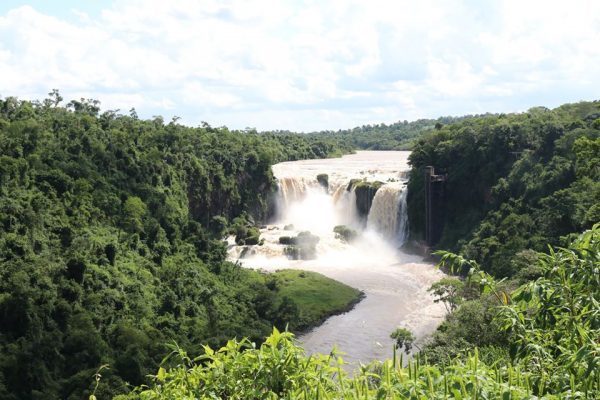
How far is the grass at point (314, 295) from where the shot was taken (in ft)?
126

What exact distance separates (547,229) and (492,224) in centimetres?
639

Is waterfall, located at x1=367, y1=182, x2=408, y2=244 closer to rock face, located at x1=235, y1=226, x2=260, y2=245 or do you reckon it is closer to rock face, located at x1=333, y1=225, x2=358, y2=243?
rock face, located at x1=333, y1=225, x2=358, y2=243

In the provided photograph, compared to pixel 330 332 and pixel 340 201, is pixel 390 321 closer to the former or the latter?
pixel 330 332

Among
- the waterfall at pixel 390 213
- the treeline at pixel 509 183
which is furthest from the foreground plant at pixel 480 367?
the waterfall at pixel 390 213

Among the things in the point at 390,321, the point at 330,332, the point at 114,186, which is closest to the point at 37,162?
the point at 114,186

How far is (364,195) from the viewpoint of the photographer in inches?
2254

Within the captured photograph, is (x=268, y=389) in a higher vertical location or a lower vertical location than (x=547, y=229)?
higher

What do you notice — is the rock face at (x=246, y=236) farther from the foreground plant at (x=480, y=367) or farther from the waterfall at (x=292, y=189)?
the foreground plant at (x=480, y=367)

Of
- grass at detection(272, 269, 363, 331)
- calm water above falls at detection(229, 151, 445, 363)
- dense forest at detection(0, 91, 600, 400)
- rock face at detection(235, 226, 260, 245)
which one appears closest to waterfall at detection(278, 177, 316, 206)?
calm water above falls at detection(229, 151, 445, 363)

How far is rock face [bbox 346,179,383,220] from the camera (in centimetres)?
5669

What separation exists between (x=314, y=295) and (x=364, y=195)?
18.3 meters

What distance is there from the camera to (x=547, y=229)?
40125 mm

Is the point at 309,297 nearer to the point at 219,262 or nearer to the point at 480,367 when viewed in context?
the point at 219,262

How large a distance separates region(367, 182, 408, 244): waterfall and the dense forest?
1175 mm
